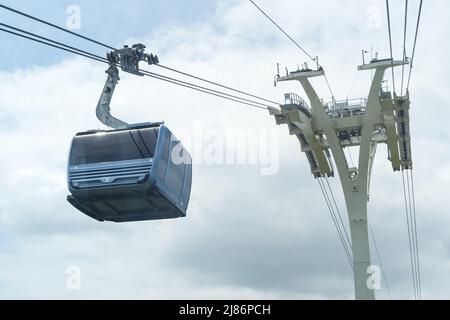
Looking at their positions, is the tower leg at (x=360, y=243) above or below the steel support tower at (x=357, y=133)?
below

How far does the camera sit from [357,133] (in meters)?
33.6

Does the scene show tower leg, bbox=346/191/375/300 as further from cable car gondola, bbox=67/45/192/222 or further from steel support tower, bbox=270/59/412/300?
cable car gondola, bbox=67/45/192/222

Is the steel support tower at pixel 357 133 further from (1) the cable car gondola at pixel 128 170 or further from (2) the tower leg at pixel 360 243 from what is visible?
(1) the cable car gondola at pixel 128 170

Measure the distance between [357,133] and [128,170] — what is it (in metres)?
19.3

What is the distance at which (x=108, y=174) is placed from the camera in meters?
16.9

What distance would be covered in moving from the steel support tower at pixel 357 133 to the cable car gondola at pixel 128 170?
44.1ft

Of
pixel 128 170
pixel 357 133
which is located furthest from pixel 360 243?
pixel 128 170

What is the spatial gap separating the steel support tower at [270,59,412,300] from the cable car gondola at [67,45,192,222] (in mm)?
13446

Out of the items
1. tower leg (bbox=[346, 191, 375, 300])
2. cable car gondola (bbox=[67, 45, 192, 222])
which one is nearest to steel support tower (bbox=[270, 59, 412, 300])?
tower leg (bbox=[346, 191, 375, 300])

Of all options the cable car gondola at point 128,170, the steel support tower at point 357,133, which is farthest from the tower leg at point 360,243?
the cable car gondola at point 128,170

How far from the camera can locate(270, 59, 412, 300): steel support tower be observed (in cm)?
3075

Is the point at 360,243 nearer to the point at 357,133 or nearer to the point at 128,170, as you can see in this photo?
the point at 357,133

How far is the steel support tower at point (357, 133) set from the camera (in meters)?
30.8
